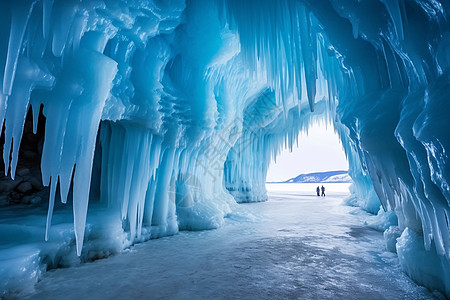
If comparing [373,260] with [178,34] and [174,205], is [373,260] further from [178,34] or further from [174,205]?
[178,34]

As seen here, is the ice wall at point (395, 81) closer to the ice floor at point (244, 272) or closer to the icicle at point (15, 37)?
the ice floor at point (244, 272)

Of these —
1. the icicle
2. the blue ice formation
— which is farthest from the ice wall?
the icicle

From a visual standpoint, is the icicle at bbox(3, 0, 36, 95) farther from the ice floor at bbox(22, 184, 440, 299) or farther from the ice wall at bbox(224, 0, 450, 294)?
the ice wall at bbox(224, 0, 450, 294)

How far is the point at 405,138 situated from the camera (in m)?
2.76

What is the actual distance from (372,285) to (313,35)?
4.51 m

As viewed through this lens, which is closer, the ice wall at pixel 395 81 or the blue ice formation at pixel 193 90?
the ice wall at pixel 395 81

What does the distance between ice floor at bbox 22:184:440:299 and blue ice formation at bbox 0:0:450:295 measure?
0.55m

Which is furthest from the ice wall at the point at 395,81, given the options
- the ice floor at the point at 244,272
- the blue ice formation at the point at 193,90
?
the ice floor at the point at 244,272

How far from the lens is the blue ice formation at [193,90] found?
278 centimetres

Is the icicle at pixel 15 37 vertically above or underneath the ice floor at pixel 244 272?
above

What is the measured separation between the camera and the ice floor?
118 inches

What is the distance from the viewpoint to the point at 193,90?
7320 mm

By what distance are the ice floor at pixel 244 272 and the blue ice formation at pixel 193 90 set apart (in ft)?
1.81

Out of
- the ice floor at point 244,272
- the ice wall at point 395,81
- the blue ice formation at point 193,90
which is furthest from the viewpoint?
the ice floor at point 244,272
